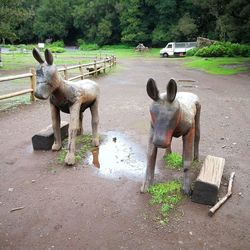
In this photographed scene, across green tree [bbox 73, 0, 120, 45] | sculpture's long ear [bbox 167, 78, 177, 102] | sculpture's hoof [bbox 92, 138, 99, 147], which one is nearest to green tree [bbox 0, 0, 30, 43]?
sculpture's hoof [bbox 92, 138, 99, 147]

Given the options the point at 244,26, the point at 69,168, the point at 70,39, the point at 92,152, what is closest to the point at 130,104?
the point at 92,152

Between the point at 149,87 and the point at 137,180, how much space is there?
6.07ft

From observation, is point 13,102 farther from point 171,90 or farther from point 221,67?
point 221,67

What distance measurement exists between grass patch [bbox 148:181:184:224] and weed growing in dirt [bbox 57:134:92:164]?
5.74 feet

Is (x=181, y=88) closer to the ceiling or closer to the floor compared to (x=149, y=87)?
closer to the floor

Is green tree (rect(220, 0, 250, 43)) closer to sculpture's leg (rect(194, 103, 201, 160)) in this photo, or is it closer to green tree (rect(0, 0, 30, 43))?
green tree (rect(0, 0, 30, 43))

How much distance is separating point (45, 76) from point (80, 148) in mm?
1773

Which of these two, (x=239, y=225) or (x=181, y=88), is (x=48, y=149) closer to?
(x=239, y=225)

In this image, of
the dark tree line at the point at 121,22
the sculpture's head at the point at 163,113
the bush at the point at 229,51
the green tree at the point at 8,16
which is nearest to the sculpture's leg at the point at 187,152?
the sculpture's head at the point at 163,113

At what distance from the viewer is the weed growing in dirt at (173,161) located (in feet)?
17.3

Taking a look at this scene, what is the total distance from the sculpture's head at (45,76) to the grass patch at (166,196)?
2252mm

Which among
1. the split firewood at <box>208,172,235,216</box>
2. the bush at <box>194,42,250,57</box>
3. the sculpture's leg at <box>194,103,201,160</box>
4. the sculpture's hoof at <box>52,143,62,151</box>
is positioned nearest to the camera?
the split firewood at <box>208,172,235,216</box>

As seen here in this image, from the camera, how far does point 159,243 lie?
11.1 ft

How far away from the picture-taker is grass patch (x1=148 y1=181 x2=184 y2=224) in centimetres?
396
